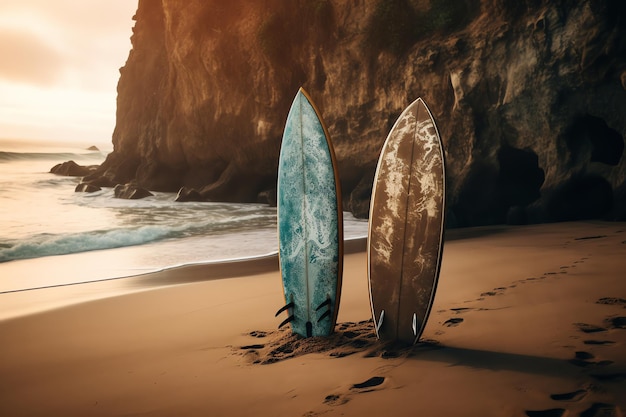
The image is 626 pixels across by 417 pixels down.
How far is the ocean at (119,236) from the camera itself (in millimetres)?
7211

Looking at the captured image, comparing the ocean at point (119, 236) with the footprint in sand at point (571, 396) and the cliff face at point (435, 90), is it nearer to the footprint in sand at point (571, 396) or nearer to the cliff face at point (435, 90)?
the cliff face at point (435, 90)

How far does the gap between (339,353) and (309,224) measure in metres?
0.89

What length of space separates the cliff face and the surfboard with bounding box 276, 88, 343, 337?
5842 millimetres

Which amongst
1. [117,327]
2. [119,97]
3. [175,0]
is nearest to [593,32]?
[117,327]

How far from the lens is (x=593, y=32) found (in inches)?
308

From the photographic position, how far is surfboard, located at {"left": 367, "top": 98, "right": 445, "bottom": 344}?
317cm

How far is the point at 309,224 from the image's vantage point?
356cm

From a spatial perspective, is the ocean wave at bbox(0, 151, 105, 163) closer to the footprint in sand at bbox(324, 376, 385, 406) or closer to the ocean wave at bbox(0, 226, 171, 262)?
the ocean wave at bbox(0, 226, 171, 262)

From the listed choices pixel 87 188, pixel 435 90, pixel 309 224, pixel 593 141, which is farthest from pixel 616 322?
pixel 87 188

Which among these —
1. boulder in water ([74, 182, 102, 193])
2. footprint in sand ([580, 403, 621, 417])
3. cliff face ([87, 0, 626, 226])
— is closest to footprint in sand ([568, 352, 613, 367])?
footprint in sand ([580, 403, 621, 417])

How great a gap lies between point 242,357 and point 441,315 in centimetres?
141

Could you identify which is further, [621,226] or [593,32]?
[593,32]

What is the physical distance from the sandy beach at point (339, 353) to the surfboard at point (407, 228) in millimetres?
212

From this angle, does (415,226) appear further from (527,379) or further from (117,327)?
(117,327)
